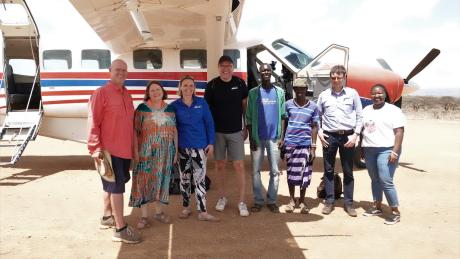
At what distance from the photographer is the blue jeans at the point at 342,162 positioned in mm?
5172

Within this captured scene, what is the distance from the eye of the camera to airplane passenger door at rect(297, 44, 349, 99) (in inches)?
305

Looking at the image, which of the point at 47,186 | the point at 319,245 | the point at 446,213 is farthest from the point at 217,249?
the point at 47,186

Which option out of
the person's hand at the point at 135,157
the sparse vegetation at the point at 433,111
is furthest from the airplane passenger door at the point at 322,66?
the sparse vegetation at the point at 433,111

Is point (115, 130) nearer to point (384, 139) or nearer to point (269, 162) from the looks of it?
point (269, 162)

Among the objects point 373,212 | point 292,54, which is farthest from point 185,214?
point 292,54

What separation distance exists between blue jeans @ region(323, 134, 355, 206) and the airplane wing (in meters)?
2.20

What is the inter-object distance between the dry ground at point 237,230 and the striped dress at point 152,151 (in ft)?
1.65

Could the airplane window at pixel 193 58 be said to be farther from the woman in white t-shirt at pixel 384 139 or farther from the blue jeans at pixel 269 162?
the woman in white t-shirt at pixel 384 139

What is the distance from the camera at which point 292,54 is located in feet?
26.7

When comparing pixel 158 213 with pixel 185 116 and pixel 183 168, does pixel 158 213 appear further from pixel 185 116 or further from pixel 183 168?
pixel 185 116

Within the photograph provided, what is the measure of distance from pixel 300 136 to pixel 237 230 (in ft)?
4.87

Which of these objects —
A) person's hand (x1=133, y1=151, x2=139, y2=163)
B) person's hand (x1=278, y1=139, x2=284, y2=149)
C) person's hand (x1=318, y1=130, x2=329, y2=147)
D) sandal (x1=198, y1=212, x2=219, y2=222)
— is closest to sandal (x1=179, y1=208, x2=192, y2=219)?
sandal (x1=198, y1=212, x2=219, y2=222)

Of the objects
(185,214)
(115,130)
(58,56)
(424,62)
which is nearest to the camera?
(115,130)

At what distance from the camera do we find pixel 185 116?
188 inches
